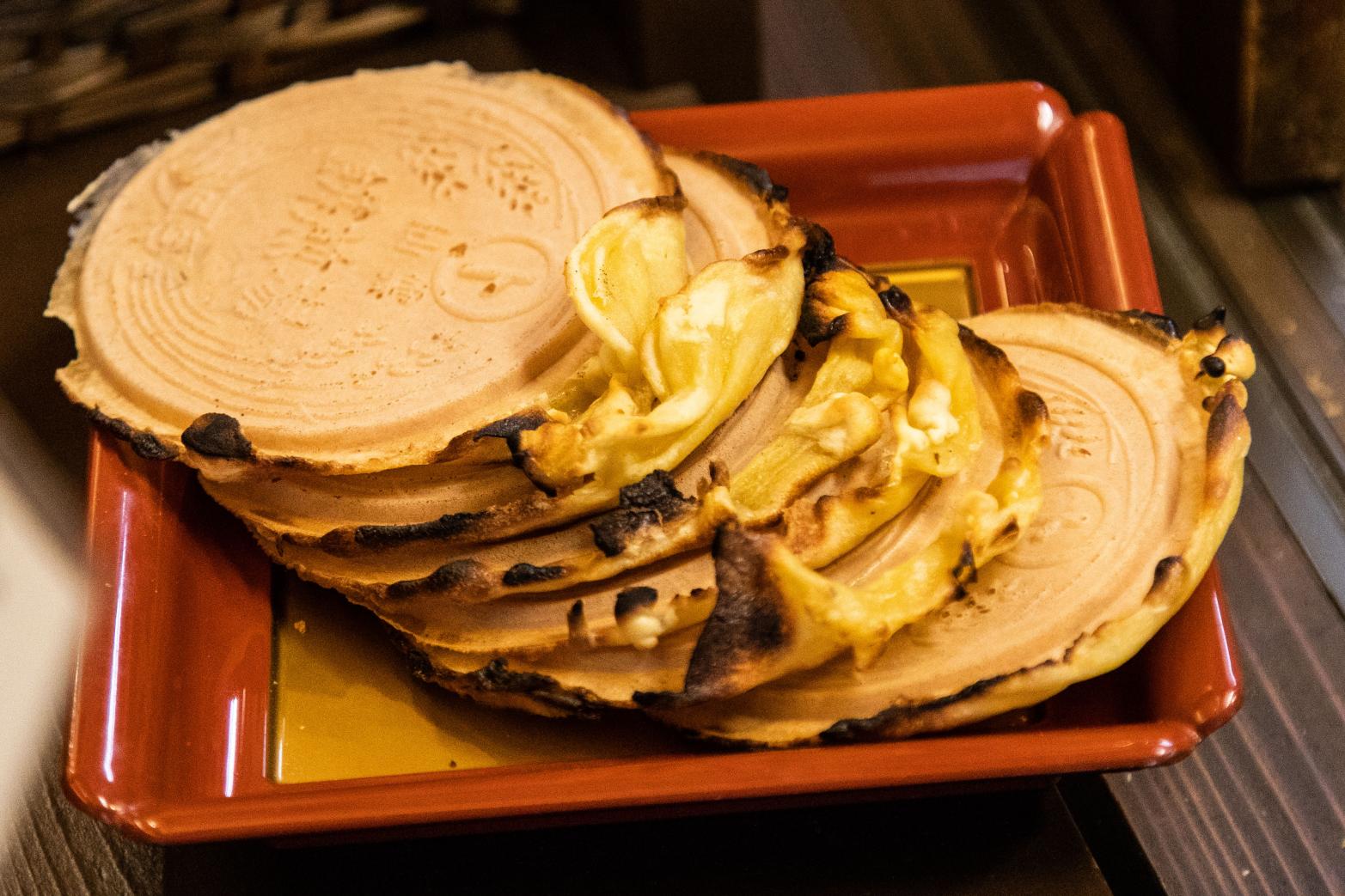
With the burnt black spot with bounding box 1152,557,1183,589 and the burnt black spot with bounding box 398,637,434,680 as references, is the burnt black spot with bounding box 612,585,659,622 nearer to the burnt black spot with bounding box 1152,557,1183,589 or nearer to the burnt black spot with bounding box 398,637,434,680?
the burnt black spot with bounding box 398,637,434,680

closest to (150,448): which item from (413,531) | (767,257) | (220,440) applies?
(220,440)

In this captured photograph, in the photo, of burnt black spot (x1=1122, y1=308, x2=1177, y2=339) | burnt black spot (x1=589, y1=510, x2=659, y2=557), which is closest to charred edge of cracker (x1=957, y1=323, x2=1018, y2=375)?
burnt black spot (x1=1122, y1=308, x2=1177, y2=339)

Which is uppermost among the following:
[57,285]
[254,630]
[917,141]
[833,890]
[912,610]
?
[57,285]

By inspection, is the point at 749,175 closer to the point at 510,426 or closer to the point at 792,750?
the point at 510,426

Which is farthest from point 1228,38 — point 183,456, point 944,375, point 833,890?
point 183,456

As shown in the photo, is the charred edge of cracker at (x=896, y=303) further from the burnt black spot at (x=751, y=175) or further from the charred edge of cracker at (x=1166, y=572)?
the charred edge of cracker at (x=1166, y=572)

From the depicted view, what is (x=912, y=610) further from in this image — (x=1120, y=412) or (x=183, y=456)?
(x=183, y=456)
